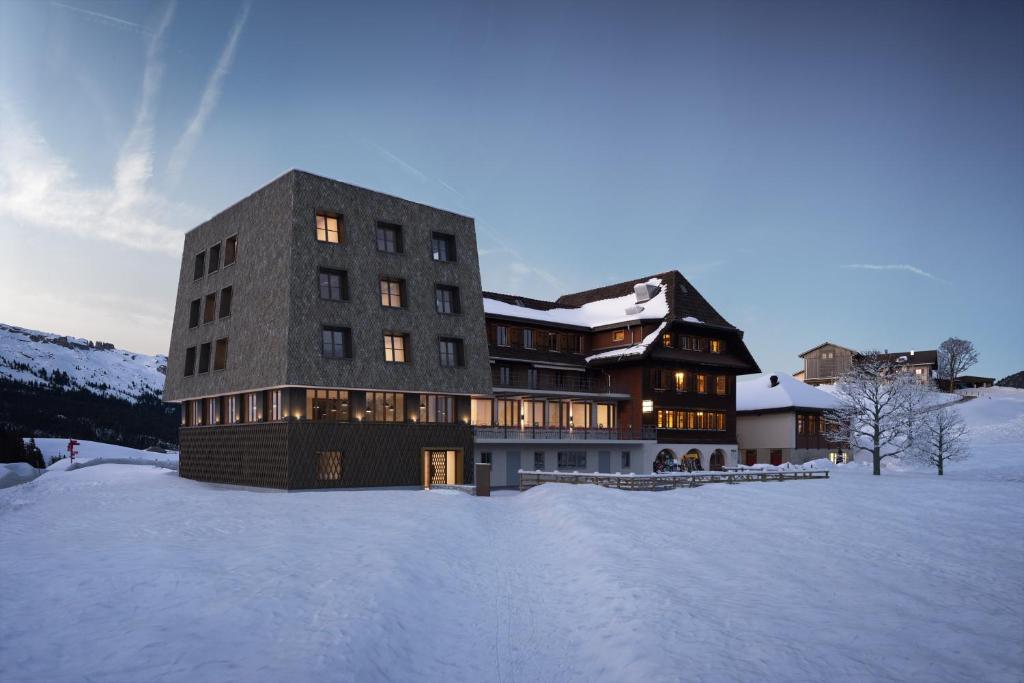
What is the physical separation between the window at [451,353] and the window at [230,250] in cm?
1334

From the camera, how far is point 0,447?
7250cm

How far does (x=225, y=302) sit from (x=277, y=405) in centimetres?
907

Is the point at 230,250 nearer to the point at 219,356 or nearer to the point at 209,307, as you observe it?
the point at 209,307

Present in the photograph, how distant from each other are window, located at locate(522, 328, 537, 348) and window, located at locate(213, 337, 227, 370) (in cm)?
2131

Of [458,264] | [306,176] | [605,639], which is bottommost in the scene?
[605,639]

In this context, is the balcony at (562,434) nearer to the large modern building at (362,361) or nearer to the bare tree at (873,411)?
the large modern building at (362,361)

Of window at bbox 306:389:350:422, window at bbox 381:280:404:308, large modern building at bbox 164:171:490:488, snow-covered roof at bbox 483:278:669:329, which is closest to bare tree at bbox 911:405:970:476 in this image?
snow-covered roof at bbox 483:278:669:329

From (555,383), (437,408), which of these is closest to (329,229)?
(437,408)

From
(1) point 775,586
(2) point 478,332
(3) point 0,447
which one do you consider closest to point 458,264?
(2) point 478,332

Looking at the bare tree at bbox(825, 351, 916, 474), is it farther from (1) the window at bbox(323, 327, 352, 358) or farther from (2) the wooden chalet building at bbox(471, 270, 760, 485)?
(1) the window at bbox(323, 327, 352, 358)

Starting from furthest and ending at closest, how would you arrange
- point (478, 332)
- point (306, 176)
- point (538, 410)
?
point (538, 410), point (478, 332), point (306, 176)

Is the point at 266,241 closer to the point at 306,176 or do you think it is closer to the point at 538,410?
the point at 306,176

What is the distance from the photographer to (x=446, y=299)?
42094 mm

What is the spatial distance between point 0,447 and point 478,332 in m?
59.0
